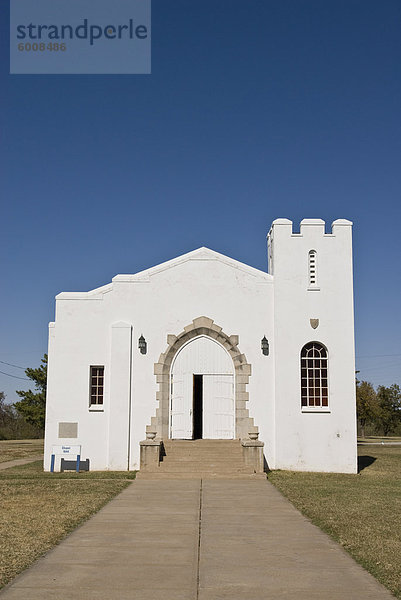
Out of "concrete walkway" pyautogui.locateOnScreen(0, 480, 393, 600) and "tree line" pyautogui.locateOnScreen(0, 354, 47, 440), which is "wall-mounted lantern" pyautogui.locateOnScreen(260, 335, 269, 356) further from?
"tree line" pyautogui.locateOnScreen(0, 354, 47, 440)

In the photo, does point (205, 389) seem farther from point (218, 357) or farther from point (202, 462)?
point (202, 462)

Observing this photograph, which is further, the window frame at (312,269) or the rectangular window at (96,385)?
the window frame at (312,269)

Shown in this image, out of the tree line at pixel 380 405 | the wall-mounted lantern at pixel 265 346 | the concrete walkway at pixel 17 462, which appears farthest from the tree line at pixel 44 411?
the wall-mounted lantern at pixel 265 346

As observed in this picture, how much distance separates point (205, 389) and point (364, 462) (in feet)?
24.9

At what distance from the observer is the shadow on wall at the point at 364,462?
22.5 meters

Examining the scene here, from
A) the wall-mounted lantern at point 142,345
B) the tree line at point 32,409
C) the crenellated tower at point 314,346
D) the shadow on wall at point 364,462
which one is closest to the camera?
the crenellated tower at point 314,346

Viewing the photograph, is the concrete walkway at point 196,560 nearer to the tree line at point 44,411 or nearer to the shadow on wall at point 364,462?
the shadow on wall at point 364,462

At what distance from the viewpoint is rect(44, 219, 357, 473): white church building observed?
2048 cm

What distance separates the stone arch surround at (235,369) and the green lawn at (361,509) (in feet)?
6.69

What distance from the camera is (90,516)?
11.6 metres

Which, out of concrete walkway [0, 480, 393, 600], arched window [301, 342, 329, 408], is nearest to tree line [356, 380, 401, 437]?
arched window [301, 342, 329, 408]

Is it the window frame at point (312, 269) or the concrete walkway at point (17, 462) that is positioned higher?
the window frame at point (312, 269)

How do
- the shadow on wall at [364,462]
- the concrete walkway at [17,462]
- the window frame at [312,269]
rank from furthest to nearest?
the shadow on wall at [364,462]
the concrete walkway at [17,462]
the window frame at [312,269]

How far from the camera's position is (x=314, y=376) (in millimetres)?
20906
